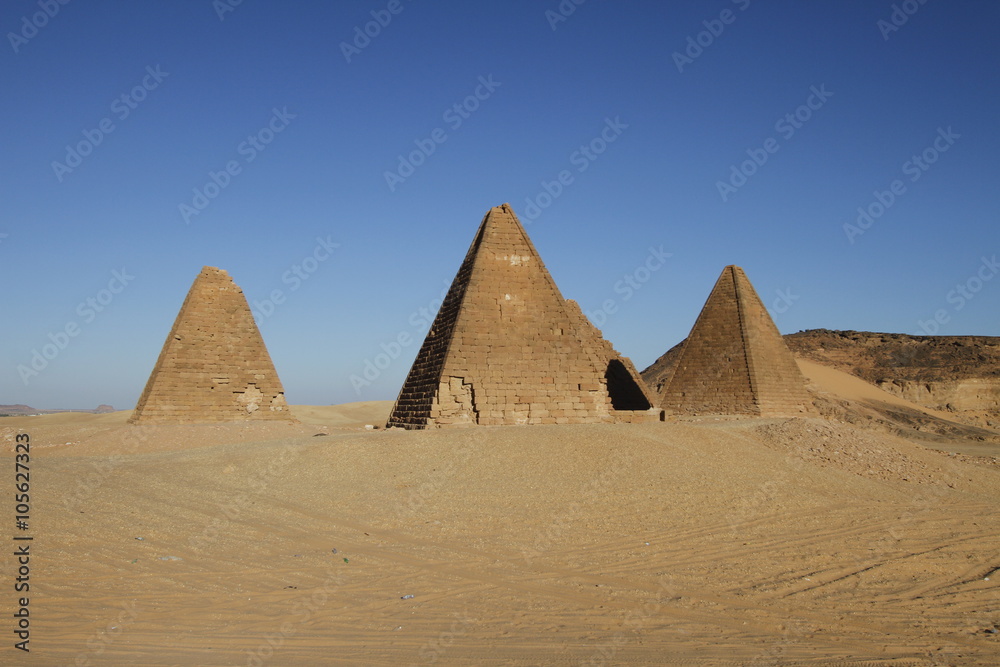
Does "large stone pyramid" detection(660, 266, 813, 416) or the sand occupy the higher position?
"large stone pyramid" detection(660, 266, 813, 416)

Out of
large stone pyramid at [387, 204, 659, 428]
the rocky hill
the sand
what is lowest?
the sand

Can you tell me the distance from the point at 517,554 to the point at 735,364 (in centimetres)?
1635

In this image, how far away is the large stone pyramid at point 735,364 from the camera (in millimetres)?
20812

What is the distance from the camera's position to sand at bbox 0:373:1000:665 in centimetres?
435

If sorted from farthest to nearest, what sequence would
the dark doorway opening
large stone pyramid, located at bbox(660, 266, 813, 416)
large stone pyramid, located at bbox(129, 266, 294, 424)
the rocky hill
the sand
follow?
1. the rocky hill
2. the dark doorway opening
3. large stone pyramid, located at bbox(660, 266, 813, 416)
4. large stone pyramid, located at bbox(129, 266, 294, 424)
5. the sand

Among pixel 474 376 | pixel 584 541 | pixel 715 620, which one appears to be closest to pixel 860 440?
pixel 474 376

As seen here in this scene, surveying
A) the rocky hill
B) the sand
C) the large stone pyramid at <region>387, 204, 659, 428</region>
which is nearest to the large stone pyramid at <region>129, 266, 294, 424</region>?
the large stone pyramid at <region>387, 204, 659, 428</region>

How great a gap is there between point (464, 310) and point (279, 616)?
10080 mm

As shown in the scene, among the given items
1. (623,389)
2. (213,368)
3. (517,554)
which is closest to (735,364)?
(623,389)

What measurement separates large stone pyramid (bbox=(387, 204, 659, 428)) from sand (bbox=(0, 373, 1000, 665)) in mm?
1821

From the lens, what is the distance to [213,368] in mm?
18797

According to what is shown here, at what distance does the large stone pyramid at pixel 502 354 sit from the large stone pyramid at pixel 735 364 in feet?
19.3

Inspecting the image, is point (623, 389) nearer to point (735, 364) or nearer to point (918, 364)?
point (735, 364)

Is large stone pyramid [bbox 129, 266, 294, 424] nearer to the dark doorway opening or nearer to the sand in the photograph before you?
the sand
